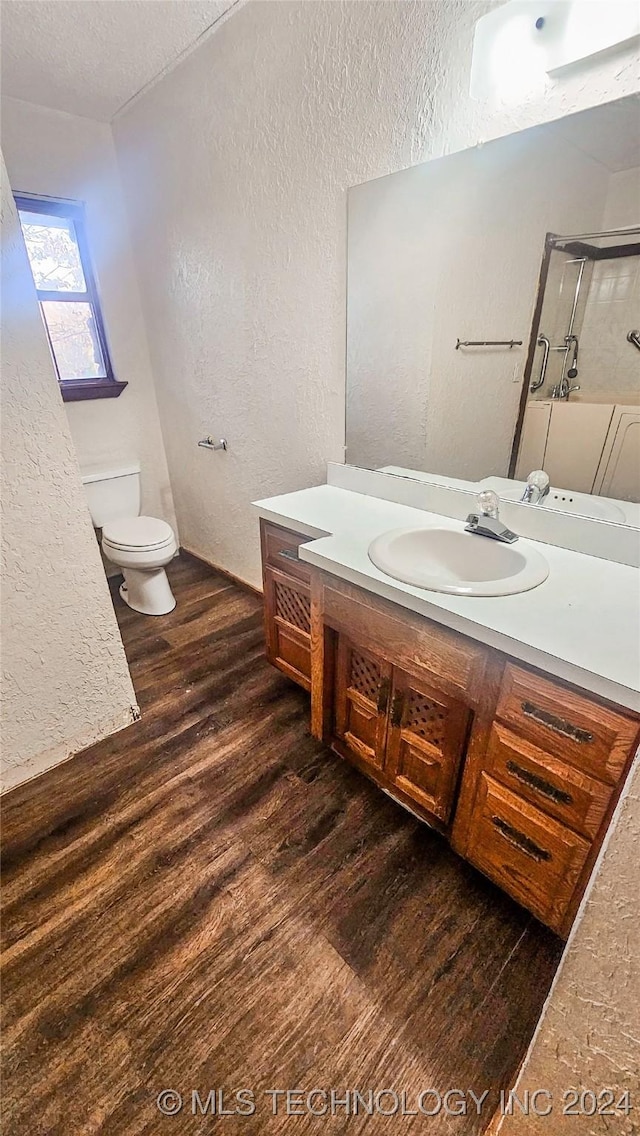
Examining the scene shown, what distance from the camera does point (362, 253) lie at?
1.59 meters

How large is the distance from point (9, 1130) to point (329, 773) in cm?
102

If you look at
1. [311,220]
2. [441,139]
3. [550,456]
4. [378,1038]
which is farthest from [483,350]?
[378,1038]

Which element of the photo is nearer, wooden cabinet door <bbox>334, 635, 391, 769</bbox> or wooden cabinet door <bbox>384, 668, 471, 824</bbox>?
wooden cabinet door <bbox>384, 668, 471, 824</bbox>

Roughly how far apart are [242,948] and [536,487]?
1.47m

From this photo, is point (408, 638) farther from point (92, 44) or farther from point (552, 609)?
point (92, 44)

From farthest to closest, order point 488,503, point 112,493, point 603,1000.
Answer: point 112,493, point 488,503, point 603,1000

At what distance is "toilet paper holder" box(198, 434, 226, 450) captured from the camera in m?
2.50

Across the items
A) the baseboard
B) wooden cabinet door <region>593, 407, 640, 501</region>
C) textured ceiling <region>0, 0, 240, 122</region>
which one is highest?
textured ceiling <region>0, 0, 240, 122</region>

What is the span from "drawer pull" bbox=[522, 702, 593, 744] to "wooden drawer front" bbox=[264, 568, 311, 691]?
2.78 ft

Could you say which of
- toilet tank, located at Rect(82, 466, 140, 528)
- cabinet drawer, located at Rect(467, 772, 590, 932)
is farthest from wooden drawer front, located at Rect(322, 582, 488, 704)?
toilet tank, located at Rect(82, 466, 140, 528)

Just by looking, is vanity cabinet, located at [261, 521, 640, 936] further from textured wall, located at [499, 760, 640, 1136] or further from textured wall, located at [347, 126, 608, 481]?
textured wall, located at [347, 126, 608, 481]

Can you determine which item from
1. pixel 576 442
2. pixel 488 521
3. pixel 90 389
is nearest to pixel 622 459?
pixel 576 442

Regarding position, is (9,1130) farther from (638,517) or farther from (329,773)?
(638,517)

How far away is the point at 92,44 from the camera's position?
5.77 ft
